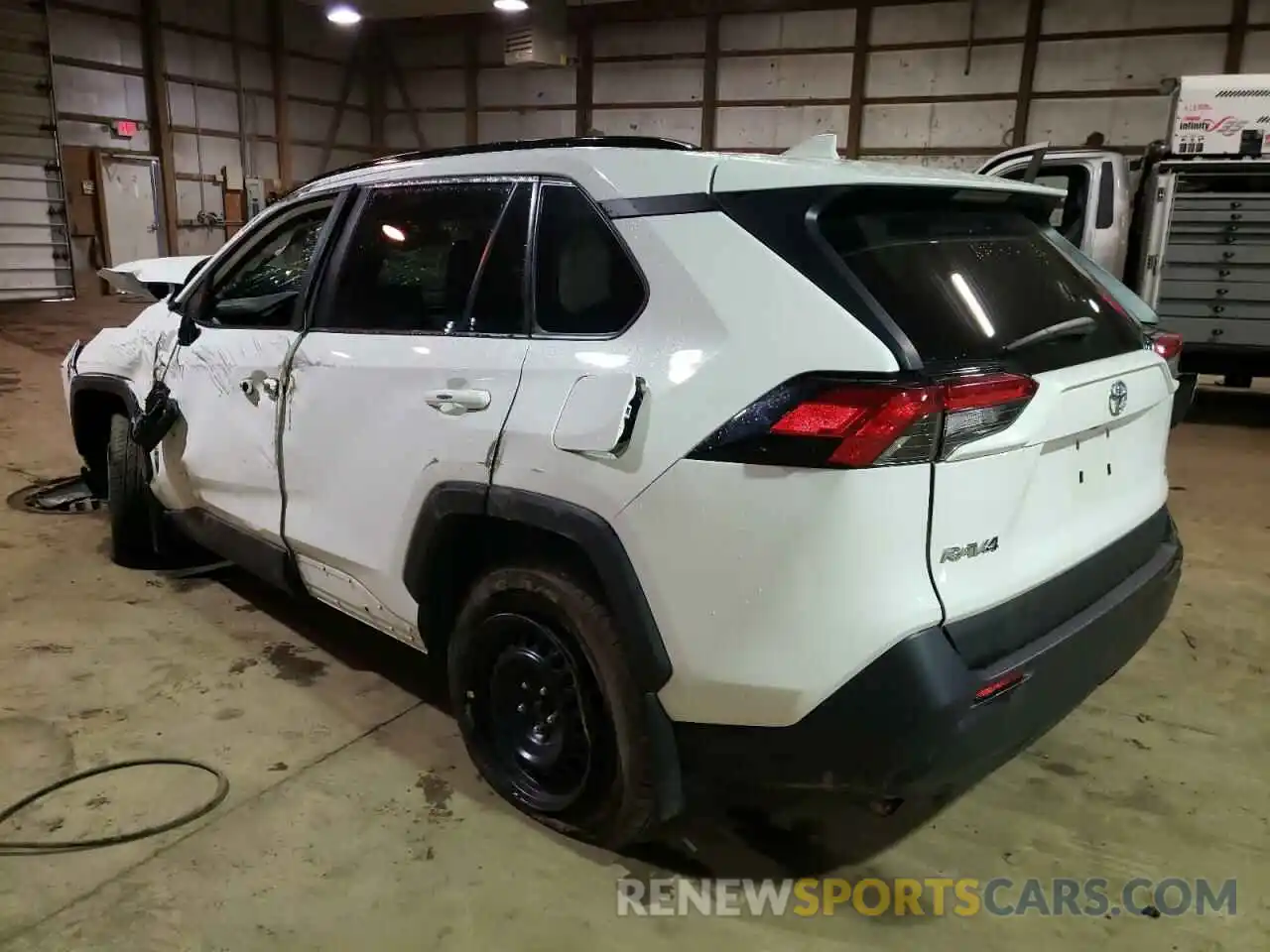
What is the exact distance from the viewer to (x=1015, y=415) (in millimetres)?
1812

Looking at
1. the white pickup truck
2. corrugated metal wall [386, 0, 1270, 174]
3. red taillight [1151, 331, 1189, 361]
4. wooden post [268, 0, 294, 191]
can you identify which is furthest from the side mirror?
wooden post [268, 0, 294, 191]

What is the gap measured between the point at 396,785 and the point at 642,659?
0.99 m

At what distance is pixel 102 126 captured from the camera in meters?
15.8

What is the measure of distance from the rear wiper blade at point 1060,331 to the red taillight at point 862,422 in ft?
0.69

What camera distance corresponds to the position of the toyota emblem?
6.86 feet

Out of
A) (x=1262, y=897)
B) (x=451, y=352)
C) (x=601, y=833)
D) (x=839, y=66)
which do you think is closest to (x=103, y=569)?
(x=451, y=352)

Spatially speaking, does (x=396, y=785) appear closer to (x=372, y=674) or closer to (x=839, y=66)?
(x=372, y=674)

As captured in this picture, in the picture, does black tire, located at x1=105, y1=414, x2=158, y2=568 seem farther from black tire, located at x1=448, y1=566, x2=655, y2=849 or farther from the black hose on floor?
black tire, located at x1=448, y1=566, x2=655, y2=849

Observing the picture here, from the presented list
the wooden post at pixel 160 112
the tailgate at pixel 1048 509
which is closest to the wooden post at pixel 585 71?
the wooden post at pixel 160 112

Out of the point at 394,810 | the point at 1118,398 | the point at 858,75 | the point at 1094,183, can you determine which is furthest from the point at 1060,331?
the point at 858,75

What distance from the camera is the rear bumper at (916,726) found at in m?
Answer: 1.72

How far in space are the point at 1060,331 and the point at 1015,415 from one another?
370 mm

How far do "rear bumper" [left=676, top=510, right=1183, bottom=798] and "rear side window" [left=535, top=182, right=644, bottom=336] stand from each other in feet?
2.88

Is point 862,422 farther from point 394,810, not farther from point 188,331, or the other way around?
point 188,331
